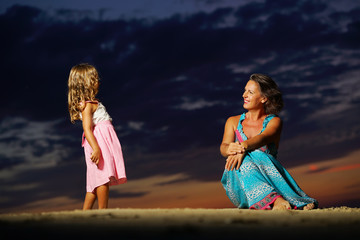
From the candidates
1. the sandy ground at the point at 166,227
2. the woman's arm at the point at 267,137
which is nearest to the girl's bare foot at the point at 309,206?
the woman's arm at the point at 267,137

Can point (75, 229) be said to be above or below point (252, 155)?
below

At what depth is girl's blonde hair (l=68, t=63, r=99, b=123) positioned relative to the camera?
6277 millimetres

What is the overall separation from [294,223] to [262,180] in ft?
7.99

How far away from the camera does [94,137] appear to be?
6.12 metres

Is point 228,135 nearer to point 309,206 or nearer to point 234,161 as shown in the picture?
point 234,161

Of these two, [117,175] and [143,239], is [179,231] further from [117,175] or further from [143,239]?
[117,175]

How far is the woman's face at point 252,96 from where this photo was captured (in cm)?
685

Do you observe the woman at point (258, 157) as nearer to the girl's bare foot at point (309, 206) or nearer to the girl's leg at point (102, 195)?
the girl's bare foot at point (309, 206)

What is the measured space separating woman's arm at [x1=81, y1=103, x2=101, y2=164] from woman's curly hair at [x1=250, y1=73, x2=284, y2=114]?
8.61 ft

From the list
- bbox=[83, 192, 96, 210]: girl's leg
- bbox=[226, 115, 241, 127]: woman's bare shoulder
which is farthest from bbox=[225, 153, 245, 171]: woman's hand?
bbox=[83, 192, 96, 210]: girl's leg

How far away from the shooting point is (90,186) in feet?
20.2

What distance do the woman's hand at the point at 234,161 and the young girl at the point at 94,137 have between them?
1.54m

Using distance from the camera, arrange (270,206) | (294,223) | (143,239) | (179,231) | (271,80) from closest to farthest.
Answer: (143,239)
(179,231)
(294,223)
(270,206)
(271,80)

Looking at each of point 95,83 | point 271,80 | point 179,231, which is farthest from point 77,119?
point 179,231
